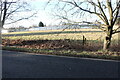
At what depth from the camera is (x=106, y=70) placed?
5605mm

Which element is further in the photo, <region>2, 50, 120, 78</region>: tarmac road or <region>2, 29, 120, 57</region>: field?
<region>2, 29, 120, 57</region>: field

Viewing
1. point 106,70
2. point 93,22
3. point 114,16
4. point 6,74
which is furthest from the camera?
point 93,22

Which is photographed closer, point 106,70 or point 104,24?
point 106,70

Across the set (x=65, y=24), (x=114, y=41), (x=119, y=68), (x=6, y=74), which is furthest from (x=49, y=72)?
(x=114, y=41)

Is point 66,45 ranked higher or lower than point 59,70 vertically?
higher

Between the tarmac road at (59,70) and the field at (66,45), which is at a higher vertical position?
the field at (66,45)

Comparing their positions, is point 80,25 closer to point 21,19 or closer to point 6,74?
point 6,74

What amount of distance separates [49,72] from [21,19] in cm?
1365

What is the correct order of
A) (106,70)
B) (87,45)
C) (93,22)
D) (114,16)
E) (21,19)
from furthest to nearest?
(21,19) < (87,45) < (93,22) < (114,16) < (106,70)

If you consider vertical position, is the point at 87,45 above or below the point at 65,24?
below

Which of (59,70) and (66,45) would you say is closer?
(59,70)

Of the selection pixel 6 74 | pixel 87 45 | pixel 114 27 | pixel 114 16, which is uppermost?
pixel 114 16

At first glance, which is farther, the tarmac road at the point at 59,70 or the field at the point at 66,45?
the field at the point at 66,45

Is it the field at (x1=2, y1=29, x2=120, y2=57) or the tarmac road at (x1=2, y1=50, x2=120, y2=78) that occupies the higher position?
the field at (x1=2, y1=29, x2=120, y2=57)
